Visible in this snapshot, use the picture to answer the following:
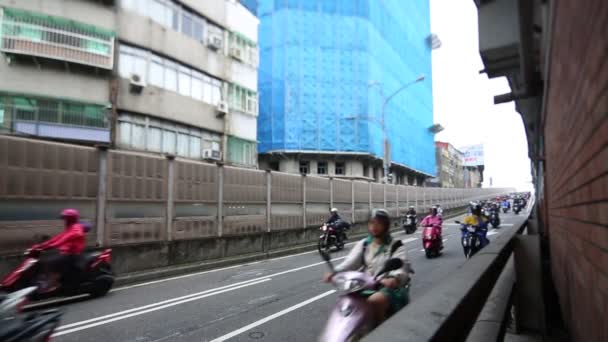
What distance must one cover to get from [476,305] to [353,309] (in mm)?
994

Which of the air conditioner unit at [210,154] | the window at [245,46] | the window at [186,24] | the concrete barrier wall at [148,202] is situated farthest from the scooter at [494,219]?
the window at [186,24]

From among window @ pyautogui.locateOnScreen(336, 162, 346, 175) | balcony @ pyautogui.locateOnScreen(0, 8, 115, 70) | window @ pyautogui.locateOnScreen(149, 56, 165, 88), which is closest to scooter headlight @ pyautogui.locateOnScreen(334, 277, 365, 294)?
balcony @ pyautogui.locateOnScreen(0, 8, 115, 70)

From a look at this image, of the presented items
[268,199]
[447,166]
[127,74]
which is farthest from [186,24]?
[447,166]

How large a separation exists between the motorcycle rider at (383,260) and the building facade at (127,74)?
59.5 ft

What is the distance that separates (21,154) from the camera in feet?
23.4

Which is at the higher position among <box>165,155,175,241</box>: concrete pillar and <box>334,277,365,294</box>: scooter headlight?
<box>165,155,175,241</box>: concrete pillar

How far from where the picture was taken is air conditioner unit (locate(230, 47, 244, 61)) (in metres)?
27.1

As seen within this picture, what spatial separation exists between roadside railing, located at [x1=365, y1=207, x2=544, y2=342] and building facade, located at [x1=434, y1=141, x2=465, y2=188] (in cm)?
7754

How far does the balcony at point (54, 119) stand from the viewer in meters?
16.5

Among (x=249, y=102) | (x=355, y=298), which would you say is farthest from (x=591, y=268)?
(x=249, y=102)

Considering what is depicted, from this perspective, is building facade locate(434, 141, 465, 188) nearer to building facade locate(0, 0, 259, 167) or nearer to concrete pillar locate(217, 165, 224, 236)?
building facade locate(0, 0, 259, 167)

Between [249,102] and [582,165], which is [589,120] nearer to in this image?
[582,165]

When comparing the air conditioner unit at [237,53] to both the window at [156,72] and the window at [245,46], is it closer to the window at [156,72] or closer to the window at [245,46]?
the window at [245,46]

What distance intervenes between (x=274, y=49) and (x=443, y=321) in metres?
43.0
